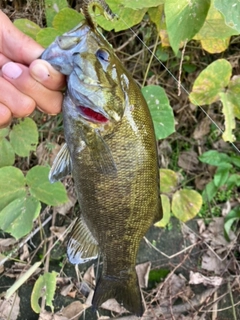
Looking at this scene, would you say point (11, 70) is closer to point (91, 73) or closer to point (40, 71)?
point (40, 71)

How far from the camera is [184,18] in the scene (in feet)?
4.13

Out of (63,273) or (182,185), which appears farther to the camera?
(182,185)

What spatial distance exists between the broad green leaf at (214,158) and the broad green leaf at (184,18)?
4.25 feet

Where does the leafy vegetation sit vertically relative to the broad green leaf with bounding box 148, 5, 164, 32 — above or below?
below

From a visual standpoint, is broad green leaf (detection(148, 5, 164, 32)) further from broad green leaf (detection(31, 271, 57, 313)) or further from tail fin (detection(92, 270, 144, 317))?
broad green leaf (detection(31, 271, 57, 313))

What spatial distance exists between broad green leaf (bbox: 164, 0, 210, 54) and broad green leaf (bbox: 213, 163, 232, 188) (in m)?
1.33

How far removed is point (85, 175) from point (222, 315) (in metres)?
1.55

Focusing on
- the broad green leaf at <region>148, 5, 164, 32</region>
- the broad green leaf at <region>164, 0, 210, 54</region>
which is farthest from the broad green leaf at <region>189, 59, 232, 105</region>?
the broad green leaf at <region>164, 0, 210, 54</region>

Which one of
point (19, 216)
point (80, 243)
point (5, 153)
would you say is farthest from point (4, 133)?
point (80, 243)

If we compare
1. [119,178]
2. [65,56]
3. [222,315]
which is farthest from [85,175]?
[222,315]

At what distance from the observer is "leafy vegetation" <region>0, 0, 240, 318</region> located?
4.34 ft

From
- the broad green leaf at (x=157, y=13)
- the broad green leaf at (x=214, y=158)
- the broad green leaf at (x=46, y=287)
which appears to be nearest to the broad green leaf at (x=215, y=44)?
the broad green leaf at (x=157, y=13)

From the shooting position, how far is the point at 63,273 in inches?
92.4

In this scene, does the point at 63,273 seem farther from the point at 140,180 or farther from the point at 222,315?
the point at 140,180
